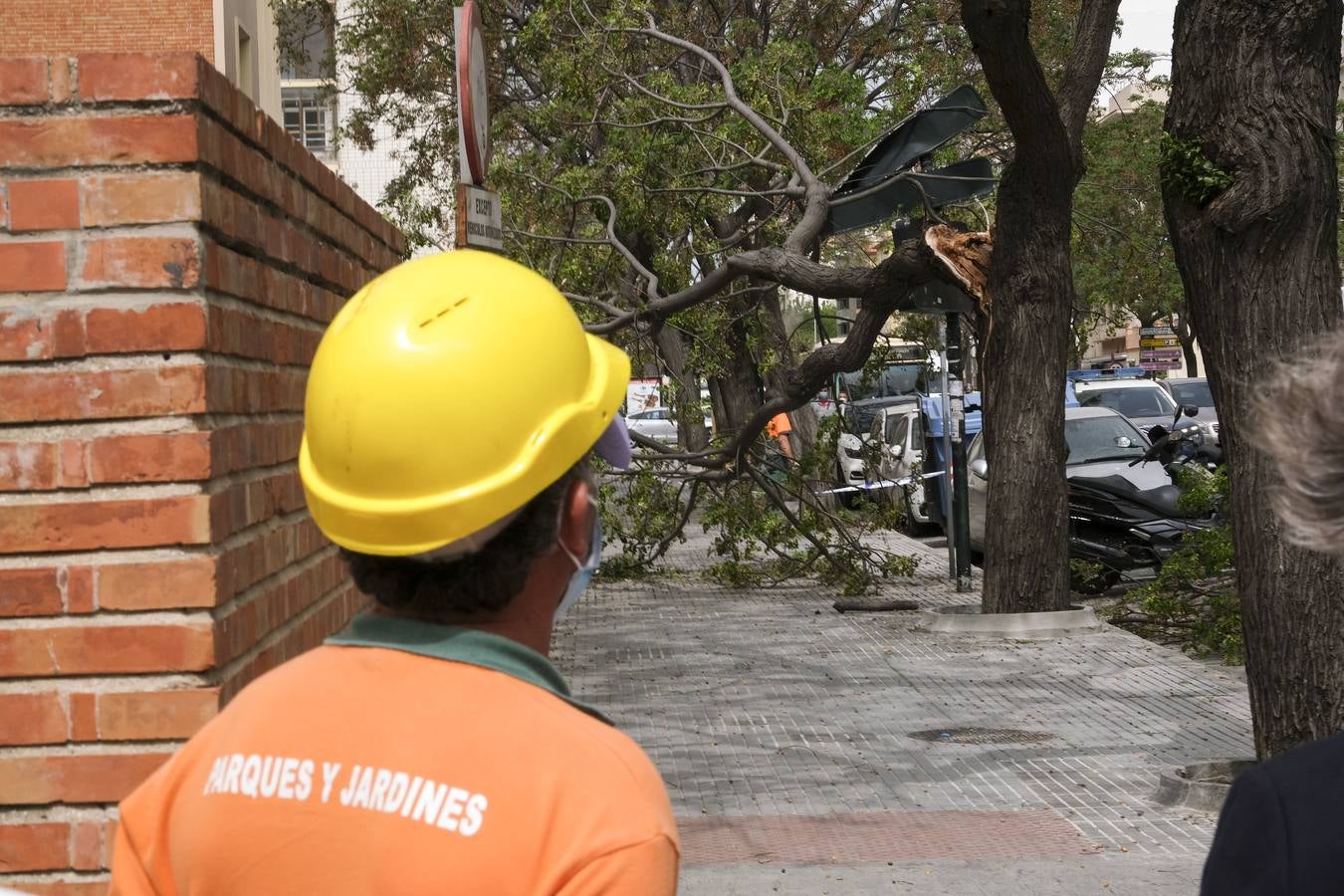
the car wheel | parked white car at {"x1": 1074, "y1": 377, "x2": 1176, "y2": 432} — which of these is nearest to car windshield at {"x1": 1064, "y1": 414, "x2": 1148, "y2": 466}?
the car wheel

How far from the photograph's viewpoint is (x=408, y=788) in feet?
4.75

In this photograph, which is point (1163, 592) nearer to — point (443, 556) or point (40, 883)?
point (40, 883)

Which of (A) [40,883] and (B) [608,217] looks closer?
(A) [40,883]

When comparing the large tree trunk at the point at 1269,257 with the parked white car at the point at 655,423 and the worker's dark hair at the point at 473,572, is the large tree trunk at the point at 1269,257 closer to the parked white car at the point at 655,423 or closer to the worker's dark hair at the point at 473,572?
the worker's dark hair at the point at 473,572

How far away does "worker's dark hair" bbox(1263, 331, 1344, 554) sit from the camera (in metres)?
1.75

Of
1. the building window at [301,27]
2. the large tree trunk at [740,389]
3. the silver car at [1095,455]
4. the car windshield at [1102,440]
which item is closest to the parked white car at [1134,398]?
the large tree trunk at [740,389]

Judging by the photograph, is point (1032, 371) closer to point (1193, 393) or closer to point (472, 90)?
point (472, 90)

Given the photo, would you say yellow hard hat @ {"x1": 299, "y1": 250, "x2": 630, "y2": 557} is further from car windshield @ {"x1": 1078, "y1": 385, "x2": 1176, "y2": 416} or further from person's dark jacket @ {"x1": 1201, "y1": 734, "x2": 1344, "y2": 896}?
car windshield @ {"x1": 1078, "y1": 385, "x2": 1176, "y2": 416}

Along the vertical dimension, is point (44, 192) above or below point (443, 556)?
above

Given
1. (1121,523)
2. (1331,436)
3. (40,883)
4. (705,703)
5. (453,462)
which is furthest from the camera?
(1121,523)

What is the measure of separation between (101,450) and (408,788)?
1.77 metres

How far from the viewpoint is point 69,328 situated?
305 cm

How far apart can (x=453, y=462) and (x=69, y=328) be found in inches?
67.0

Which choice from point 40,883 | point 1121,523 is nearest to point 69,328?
point 40,883
